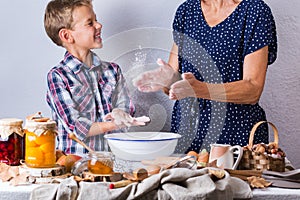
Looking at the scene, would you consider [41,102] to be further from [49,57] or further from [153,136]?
[153,136]

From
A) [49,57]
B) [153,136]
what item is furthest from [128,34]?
[49,57]

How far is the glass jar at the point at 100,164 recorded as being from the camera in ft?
4.89

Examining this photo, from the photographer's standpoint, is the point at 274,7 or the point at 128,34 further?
the point at 274,7

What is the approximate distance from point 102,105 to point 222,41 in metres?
0.61

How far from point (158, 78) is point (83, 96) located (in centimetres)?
30

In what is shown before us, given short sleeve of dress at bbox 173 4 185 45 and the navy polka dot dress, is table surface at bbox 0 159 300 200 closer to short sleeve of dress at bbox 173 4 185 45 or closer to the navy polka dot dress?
the navy polka dot dress

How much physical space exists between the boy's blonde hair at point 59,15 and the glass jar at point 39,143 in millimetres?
654

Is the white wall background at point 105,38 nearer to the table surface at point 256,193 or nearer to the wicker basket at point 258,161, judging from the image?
the wicker basket at point 258,161

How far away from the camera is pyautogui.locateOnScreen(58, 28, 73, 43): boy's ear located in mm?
2121

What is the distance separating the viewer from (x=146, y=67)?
1790 millimetres

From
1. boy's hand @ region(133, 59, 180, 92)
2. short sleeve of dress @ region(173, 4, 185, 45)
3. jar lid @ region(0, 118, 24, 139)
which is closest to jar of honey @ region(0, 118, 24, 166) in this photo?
jar lid @ region(0, 118, 24, 139)

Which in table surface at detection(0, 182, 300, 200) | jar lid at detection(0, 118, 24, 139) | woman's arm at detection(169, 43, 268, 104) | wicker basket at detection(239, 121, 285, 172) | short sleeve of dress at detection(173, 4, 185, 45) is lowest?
table surface at detection(0, 182, 300, 200)

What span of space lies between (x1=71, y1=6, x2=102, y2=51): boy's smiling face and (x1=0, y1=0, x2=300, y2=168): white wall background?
41 centimetres

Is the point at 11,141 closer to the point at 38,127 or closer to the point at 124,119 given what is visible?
the point at 38,127
